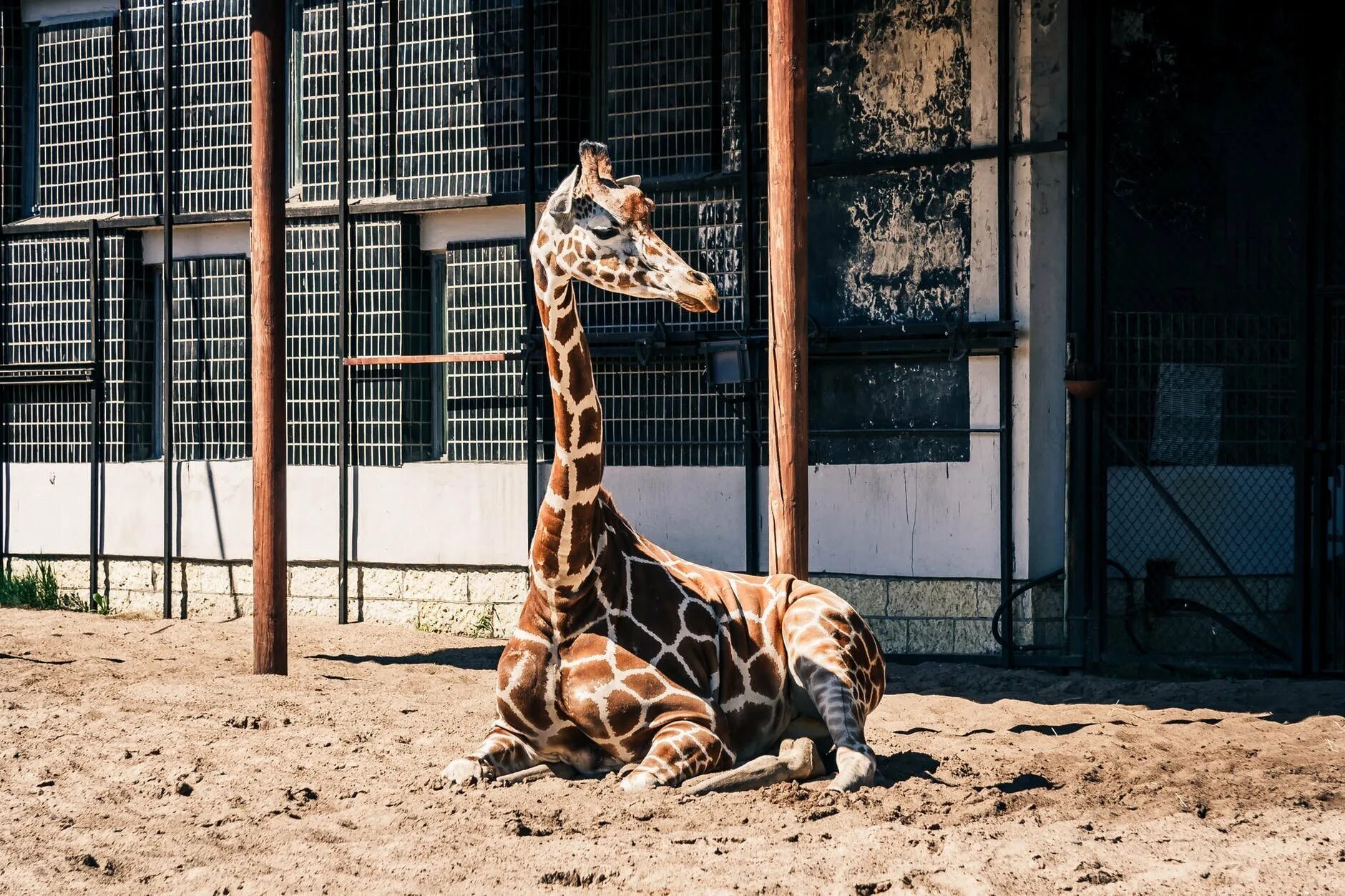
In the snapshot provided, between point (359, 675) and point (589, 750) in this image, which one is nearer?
point (589, 750)

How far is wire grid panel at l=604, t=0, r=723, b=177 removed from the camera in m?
12.5

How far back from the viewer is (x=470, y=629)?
1308 centimetres

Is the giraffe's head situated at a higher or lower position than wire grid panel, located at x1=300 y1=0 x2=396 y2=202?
lower

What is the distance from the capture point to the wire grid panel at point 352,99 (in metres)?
13.6

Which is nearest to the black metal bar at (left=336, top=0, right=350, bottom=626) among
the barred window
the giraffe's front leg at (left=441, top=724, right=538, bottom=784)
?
the barred window

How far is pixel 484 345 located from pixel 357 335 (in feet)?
4.16

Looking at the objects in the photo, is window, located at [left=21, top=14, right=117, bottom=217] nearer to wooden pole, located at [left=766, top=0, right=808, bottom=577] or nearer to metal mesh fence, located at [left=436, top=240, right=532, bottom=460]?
metal mesh fence, located at [left=436, top=240, right=532, bottom=460]

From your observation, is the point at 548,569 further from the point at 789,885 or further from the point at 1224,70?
the point at 1224,70

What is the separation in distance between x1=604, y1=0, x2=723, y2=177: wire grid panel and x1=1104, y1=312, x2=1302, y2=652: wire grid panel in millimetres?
3609

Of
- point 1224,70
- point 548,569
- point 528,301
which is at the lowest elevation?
point 548,569

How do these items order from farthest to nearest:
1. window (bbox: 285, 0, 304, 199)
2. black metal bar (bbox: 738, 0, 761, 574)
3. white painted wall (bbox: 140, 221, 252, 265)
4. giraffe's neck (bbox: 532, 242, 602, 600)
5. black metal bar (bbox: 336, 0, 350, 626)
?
white painted wall (bbox: 140, 221, 252, 265)
window (bbox: 285, 0, 304, 199)
black metal bar (bbox: 336, 0, 350, 626)
black metal bar (bbox: 738, 0, 761, 574)
giraffe's neck (bbox: 532, 242, 602, 600)

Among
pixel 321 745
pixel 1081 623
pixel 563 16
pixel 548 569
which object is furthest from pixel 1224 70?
pixel 321 745

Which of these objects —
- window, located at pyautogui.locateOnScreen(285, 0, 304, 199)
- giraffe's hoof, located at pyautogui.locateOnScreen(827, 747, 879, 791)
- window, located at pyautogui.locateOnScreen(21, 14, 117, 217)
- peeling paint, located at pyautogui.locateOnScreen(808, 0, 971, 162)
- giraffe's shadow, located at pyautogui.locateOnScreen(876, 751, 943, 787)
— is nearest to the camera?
giraffe's hoof, located at pyautogui.locateOnScreen(827, 747, 879, 791)

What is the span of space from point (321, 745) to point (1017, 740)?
3.82 metres
